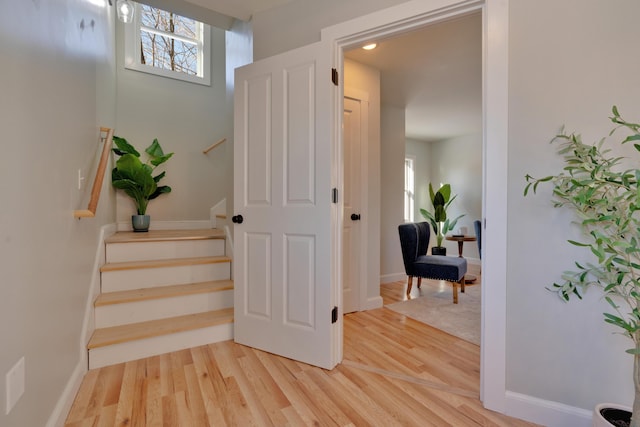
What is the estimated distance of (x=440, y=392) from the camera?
1594mm

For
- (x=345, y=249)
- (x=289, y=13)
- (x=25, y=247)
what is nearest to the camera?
(x=25, y=247)

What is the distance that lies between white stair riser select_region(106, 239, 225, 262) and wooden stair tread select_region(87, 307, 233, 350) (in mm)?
607

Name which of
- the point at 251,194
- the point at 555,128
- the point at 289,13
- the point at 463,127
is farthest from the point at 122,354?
the point at 463,127

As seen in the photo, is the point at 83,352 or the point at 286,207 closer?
the point at 83,352

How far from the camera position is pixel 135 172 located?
3.01m

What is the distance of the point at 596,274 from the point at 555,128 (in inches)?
25.6

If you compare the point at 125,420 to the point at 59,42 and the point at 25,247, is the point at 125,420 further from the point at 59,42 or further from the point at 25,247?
the point at 59,42

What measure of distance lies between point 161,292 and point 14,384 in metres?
1.30

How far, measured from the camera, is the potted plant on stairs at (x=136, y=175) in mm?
2965

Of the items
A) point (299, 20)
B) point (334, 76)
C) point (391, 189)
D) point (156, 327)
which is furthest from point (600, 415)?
point (391, 189)

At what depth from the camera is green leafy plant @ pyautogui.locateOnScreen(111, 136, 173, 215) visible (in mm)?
2959

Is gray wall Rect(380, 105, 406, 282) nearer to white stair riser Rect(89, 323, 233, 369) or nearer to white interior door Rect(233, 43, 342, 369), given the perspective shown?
white interior door Rect(233, 43, 342, 369)

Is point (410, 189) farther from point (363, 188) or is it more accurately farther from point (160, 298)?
point (160, 298)

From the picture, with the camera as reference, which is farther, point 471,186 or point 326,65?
point 471,186
